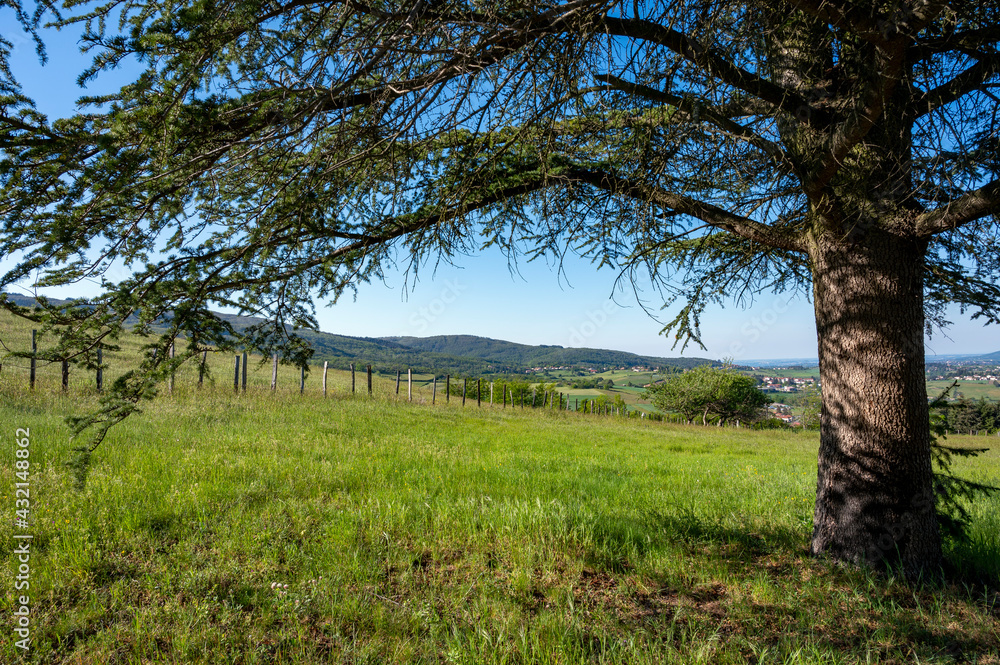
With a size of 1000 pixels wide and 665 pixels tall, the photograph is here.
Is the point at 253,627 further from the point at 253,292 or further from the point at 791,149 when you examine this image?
the point at 791,149

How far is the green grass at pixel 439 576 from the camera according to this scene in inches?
101

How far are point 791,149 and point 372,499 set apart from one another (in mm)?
5283

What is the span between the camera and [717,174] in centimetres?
416

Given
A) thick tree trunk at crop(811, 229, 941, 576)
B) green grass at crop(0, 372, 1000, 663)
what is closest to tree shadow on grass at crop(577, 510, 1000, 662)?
green grass at crop(0, 372, 1000, 663)

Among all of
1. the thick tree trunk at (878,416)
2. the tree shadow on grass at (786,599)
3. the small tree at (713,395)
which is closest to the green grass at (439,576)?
the tree shadow on grass at (786,599)

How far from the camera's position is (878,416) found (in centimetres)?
353

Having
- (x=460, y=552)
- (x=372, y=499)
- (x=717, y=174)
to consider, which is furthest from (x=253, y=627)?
(x=717, y=174)

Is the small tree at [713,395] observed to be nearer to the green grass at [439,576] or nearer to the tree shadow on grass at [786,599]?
the green grass at [439,576]

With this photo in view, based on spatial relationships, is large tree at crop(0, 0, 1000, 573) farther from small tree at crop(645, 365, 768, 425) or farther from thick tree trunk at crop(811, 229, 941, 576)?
small tree at crop(645, 365, 768, 425)

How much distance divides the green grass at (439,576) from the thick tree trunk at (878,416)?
12.7 inches

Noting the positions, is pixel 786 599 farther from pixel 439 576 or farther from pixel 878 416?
pixel 439 576

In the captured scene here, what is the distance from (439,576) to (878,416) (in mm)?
3685

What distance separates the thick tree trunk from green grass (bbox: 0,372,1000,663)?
0.32 meters

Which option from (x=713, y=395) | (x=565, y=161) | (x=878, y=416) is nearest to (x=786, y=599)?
(x=878, y=416)
